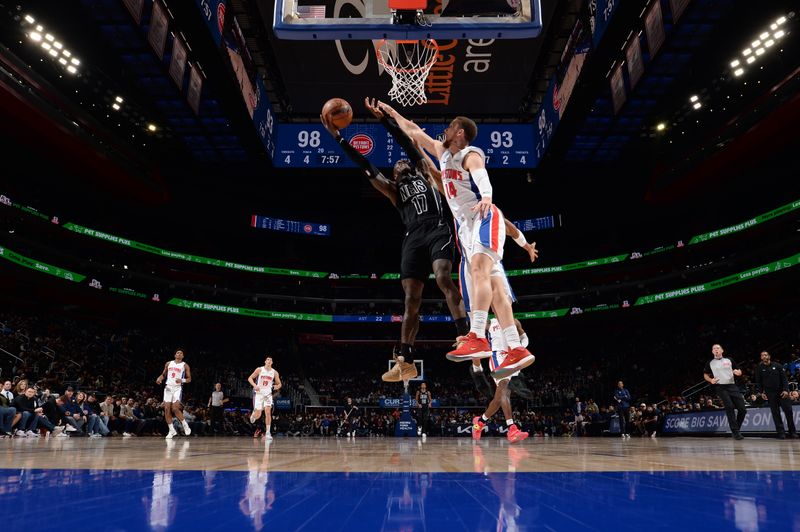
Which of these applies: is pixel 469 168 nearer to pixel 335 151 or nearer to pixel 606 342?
pixel 335 151

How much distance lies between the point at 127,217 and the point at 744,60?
1020 inches

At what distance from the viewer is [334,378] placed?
28.4 m

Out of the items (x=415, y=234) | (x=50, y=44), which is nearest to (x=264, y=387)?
(x=415, y=234)

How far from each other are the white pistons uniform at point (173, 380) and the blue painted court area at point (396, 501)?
8.71m

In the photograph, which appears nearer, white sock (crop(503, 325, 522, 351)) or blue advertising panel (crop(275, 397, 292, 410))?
white sock (crop(503, 325, 522, 351))

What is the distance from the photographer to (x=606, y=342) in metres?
28.7

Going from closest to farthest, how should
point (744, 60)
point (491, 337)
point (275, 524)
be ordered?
1. point (275, 524)
2. point (491, 337)
3. point (744, 60)

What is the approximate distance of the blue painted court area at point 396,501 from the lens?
132cm

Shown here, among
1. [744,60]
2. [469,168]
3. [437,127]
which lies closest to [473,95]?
[437,127]

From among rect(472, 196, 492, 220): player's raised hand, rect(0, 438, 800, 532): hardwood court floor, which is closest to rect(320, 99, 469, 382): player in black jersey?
rect(472, 196, 492, 220): player's raised hand

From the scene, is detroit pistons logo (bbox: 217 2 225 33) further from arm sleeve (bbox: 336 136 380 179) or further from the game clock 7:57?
arm sleeve (bbox: 336 136 380 179)

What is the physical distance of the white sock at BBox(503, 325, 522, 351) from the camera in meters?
4.33

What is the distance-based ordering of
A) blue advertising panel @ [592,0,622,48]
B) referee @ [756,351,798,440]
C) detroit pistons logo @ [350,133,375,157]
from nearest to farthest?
1. referee @ [756,351,798,440]
2. blue advertising panel @ [592,0,622,48]
3. detroit pistons logo @ [350,133,375,157]

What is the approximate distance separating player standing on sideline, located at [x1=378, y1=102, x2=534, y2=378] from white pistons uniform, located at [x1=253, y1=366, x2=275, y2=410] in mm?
7401
